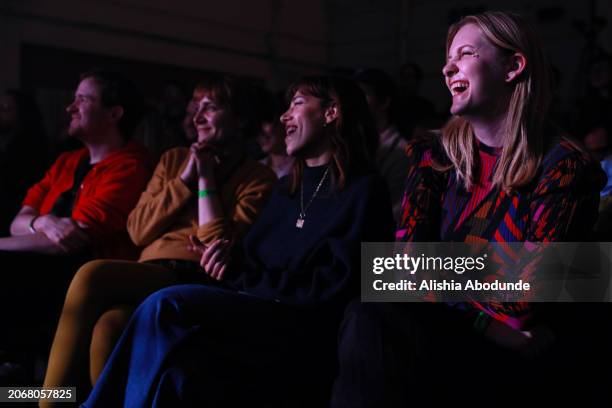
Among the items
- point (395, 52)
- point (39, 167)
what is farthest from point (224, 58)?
point (39, 167)

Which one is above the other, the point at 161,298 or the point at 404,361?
the point at 161,298

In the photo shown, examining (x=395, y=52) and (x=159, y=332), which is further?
(x=395, y=52)

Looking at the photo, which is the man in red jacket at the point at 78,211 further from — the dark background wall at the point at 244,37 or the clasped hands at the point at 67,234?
the dark background wall at the point at 244,37

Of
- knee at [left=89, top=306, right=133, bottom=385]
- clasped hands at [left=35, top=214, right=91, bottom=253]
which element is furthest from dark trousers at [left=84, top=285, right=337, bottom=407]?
clasped hands at [left=35, top=214, right=91, bottom=253]

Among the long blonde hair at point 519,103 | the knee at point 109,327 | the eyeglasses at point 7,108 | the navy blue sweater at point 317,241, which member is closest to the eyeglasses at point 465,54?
the long blonde hair at point 519,103

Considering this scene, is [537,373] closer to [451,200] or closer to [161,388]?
[451,200]

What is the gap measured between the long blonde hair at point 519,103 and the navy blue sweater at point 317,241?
12.4 inches

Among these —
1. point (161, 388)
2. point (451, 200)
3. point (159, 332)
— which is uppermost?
point (451, 200)

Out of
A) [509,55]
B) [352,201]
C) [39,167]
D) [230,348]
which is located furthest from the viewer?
[39,167]

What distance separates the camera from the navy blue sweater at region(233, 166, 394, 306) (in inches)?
69.9

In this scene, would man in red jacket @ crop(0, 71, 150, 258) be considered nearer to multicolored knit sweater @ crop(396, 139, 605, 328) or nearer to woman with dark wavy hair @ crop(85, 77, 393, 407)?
woman with dark wavy hair @ crop(85, 77, 393, 407)

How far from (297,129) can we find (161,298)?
643 mm

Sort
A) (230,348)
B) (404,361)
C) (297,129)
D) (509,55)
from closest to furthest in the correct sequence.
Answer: (404,361) < (509,55) < (230,348) < (297,129)

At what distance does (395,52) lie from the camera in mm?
7383
